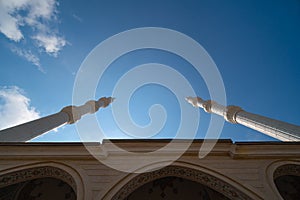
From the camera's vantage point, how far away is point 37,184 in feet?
26.7

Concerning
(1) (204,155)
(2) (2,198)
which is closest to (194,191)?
(1) (204,155)

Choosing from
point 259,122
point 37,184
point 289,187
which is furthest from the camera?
point 259,122

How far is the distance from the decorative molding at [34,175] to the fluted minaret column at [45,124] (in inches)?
85.4

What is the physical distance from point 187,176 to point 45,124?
799cm

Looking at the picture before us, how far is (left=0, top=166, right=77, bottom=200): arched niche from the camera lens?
6547 mm

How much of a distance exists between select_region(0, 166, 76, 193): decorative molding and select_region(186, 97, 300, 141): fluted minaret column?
8.63 m

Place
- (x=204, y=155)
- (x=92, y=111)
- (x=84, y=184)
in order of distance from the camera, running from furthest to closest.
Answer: (x=92, y=111) → (x=204, y=155) → (x=84, y=184)

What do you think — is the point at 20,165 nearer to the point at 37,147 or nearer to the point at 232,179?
the point at 37,147

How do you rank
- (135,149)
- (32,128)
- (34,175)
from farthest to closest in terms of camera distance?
(32,128), (135,149), (34,175)

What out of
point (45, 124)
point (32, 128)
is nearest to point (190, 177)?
point (32, 128)

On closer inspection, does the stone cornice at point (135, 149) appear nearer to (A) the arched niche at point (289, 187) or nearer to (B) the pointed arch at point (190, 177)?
(B) the pointed arch at point (190, 177)

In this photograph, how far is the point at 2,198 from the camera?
7277 millimetres

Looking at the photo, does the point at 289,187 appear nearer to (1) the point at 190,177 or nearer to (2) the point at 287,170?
(2) the point at 287,170

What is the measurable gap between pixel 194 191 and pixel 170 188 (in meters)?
0.99
